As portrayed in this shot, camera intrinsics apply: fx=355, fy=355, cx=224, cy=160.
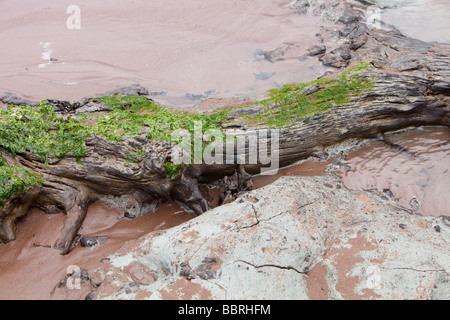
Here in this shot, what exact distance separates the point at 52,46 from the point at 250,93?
12.6ft

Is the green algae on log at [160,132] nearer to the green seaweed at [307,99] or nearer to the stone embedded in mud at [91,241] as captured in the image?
the green seaweed at [307,99]

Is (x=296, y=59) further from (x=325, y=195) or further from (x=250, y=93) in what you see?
(x=325, y=195)

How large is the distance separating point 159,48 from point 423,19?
4.83m

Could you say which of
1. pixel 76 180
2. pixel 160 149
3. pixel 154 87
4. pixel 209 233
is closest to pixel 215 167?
pixel 160 149

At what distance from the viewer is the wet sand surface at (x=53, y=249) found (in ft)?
11.0

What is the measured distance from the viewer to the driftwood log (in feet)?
13.0

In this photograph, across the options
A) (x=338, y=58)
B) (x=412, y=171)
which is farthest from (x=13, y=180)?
(x=338, y=58)

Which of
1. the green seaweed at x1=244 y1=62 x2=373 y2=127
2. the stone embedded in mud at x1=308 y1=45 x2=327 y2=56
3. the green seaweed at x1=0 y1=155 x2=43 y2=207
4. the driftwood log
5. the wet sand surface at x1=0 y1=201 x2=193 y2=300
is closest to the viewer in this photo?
the wet sand surface at x1=0 y1=201 x2=193 y2=300

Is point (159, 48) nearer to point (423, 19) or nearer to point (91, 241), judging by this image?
point (91, 241)

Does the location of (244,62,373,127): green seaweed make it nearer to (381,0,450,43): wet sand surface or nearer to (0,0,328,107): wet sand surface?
(0,0,328,107): wet sand surface

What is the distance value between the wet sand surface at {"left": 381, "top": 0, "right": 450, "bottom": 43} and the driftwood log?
931 millimetres

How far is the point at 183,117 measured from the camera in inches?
173

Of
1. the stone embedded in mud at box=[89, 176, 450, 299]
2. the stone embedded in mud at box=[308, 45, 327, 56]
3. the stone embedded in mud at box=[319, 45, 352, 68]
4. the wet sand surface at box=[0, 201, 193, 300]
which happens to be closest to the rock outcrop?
the stone embedded in mud at box=[89, 176, 450, 299]

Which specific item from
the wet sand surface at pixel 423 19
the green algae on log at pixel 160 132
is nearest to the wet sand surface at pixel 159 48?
the green algae on log at pixel 160 132
